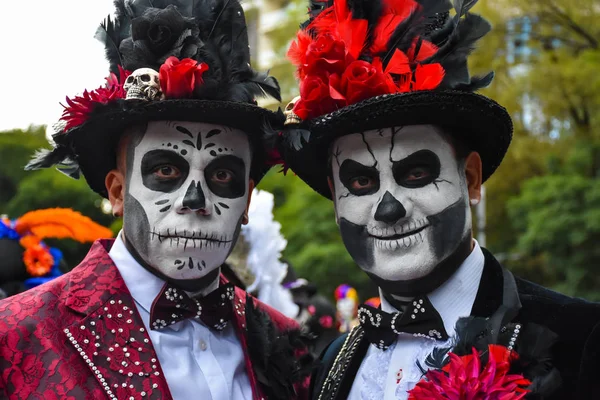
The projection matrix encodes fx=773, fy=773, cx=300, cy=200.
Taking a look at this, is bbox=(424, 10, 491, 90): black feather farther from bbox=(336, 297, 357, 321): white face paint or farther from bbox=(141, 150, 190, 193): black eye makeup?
bbox=(336, 297, 357, 321): white face paint

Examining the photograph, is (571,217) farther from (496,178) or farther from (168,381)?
(168,381)

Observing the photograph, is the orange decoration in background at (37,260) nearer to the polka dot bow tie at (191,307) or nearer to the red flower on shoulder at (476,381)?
the polka dot bow tie at (191,307)

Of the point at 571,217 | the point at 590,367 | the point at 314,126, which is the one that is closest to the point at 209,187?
the point at 314,126

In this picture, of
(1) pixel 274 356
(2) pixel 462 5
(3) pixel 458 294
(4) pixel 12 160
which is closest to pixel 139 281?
(1) pixel 274 356

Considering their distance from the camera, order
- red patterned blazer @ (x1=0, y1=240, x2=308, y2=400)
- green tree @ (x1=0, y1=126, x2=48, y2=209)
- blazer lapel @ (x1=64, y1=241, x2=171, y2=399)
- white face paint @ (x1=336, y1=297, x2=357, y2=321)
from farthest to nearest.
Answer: green tree @ (x1=0, y1=126, x2=48, y2=209)
white face paint @ (x1=336, y1=297, x2=357, y2=321)
blazer lapel @ (x1=64, y1=241, x2=171, y2=399)
red patterned blazer @ (x1=0, y1=240, x2=308, y2=400)

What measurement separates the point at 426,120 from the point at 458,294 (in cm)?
73

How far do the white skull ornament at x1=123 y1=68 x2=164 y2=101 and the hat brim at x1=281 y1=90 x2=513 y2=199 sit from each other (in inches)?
24.4

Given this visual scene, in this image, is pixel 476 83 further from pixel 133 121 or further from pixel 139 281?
pixel 139 281

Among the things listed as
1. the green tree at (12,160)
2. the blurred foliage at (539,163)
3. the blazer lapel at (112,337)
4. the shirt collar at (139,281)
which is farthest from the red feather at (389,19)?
the green tree at (12,160)

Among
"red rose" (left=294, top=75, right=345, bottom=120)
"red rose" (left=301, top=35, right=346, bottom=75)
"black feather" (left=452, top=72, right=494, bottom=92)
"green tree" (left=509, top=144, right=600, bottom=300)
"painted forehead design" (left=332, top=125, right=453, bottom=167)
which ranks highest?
"red rose" (left=301, top=35, right=346, bottom=75)

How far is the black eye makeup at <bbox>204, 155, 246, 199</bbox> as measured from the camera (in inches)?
134

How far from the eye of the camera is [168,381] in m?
3.20

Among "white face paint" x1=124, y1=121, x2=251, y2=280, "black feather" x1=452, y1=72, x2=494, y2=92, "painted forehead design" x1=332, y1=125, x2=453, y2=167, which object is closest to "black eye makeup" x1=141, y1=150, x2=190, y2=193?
"white face paint" x1=124, y1=121, x2=251, y2=280

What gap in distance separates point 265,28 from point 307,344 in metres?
30.1
